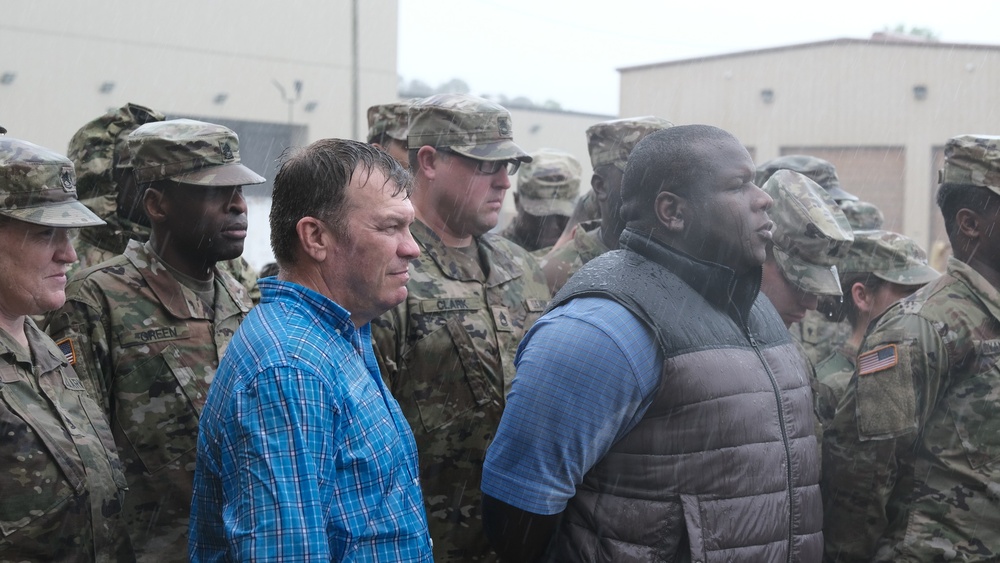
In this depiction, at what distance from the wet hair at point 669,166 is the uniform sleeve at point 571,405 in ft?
1.41

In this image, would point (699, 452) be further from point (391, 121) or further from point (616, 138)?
point (391, 121)

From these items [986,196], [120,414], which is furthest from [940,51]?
[120,414]

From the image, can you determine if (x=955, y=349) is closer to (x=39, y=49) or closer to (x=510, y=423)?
(x=510, y=423)

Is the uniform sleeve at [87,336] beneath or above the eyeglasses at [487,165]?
beneath

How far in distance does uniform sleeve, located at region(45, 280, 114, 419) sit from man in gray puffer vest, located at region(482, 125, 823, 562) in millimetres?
1647

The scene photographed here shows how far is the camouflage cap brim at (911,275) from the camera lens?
15.7ft

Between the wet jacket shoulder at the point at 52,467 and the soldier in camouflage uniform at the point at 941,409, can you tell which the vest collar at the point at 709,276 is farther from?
the wet jacket shoulder at the point at 52,467

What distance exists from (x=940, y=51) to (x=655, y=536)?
→ 83.0ft

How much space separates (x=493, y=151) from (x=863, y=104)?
2385cm

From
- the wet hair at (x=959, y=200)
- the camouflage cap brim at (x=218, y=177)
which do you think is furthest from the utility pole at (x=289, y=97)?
the wet hair at (x=959, y=200)

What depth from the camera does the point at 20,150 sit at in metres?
3.18

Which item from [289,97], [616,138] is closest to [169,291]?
[616,138]

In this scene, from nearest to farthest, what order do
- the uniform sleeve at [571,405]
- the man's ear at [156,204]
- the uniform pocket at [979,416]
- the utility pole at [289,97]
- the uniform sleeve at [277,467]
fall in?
the uniform sleeve at [277,467], the uniform sleeve at [571,405], the uniform pocket at [979,416], the man's ear at [156,204], the utility pole at [289,97]

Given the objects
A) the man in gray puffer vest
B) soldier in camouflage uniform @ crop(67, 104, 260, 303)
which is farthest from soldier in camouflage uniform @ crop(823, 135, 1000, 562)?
soldier in camouflage uniform @ crop(67, 104, 260, 303)
